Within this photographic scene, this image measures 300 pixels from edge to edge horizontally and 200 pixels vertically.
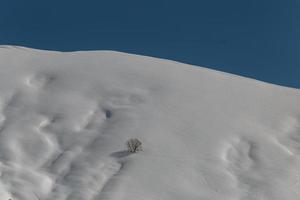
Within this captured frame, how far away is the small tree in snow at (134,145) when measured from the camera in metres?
13.0

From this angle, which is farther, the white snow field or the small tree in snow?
the small tree in snow

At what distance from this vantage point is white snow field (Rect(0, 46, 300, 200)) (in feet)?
37.8

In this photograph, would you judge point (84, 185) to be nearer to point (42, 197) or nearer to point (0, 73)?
point (42, 197)

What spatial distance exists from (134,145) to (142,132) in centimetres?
107

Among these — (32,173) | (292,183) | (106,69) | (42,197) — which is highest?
(106,69)

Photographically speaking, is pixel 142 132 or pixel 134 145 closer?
pixel 134 145

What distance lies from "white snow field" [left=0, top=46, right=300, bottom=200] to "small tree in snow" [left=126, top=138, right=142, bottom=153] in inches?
6.6

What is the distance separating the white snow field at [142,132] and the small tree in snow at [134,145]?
0.17m

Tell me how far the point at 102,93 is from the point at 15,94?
8.05ft

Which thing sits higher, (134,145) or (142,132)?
(142,132)

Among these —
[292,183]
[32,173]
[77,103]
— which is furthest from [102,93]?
[292,183]

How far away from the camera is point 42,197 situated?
10945 mm

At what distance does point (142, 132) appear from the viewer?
14.1 metres

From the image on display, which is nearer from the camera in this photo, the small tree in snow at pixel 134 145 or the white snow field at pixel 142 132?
the white snow field at pixel 142 132
